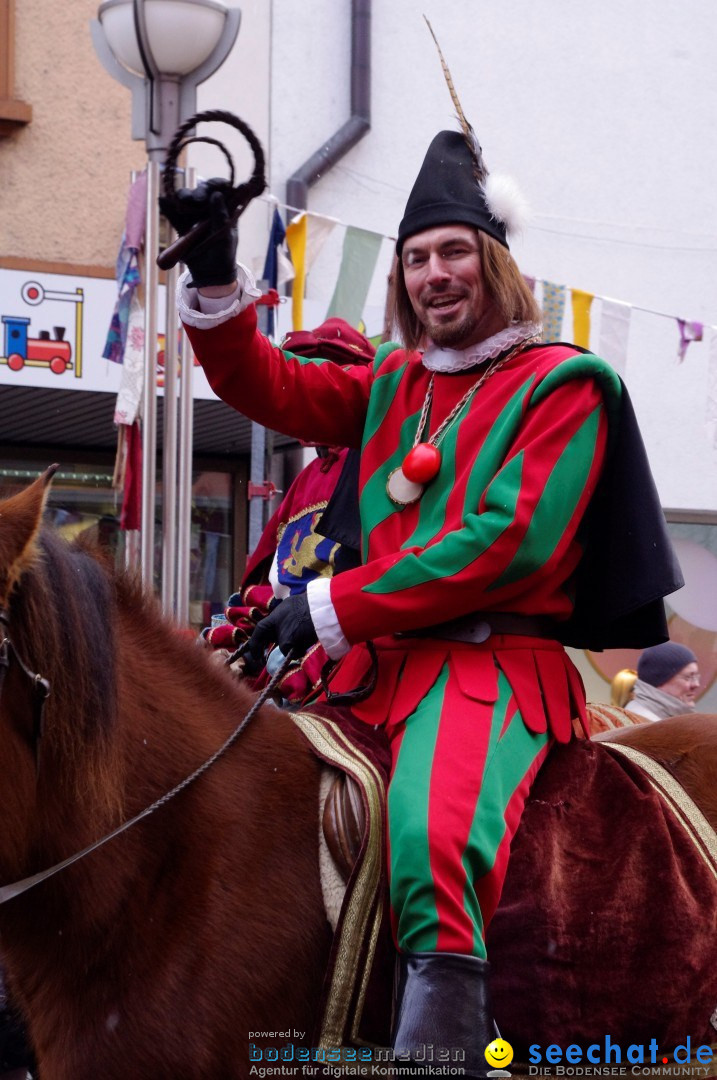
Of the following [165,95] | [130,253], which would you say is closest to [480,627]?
[165,95]

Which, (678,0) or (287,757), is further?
(678,0)

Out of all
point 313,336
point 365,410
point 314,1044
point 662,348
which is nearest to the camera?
point 314,1044

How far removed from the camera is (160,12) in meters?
4.57

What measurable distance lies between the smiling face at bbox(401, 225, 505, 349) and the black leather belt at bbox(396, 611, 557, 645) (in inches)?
26.3

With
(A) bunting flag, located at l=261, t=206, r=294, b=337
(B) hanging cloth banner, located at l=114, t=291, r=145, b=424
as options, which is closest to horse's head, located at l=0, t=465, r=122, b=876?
(B) hanging cloth banner, located at l=114, t=291, r=145, b=424

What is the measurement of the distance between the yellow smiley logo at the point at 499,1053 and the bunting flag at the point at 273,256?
5508 millimetres

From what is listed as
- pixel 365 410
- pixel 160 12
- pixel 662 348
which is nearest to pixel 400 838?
pixel 365 410

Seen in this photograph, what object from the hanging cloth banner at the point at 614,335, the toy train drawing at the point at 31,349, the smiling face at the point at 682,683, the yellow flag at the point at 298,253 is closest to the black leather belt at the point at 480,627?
the smiling face at the point at 682,683

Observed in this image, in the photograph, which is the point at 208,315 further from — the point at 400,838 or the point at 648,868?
the point at 648,868

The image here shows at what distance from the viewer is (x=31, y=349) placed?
7535 millimetres

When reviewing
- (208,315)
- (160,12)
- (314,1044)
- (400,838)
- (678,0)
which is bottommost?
(314,1044)

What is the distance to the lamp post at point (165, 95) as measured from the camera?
4609 millimetres

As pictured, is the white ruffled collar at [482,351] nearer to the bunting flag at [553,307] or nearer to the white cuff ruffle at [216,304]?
the white cuff ruffle at [216,304]

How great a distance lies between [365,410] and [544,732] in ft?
3.20
